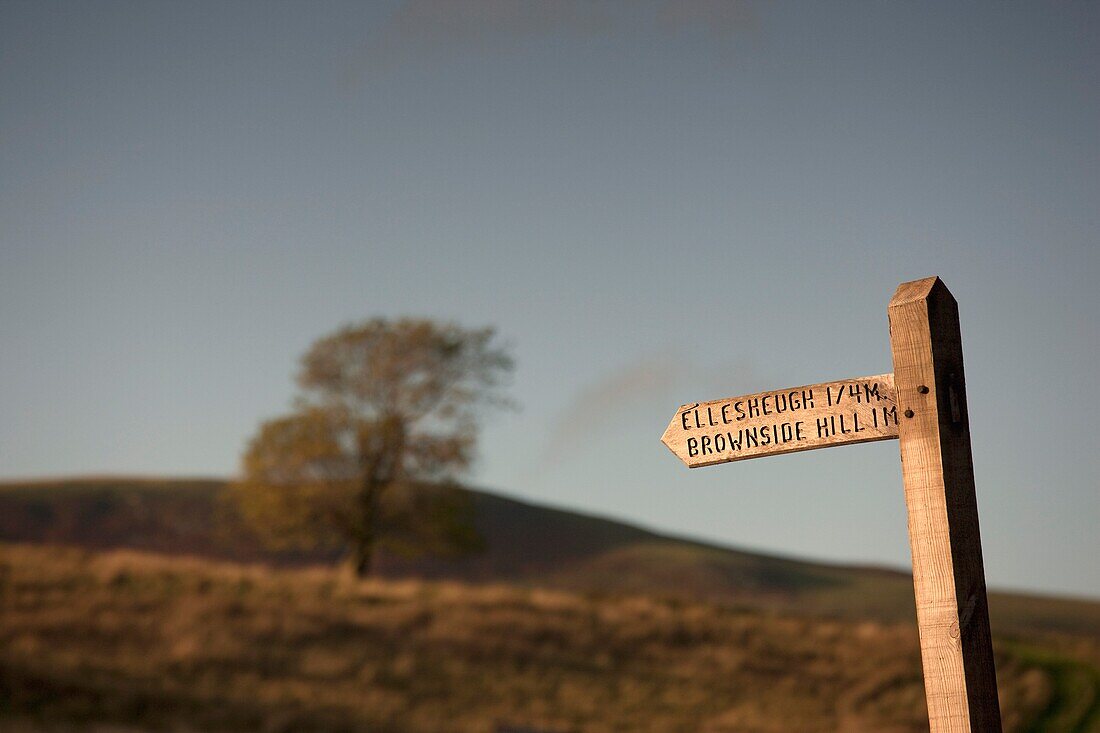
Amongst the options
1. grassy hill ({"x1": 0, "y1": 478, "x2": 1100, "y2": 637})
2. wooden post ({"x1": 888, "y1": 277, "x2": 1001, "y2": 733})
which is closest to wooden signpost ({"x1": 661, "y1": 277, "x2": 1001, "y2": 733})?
wooden post ({"x1": 888, "y1": 277, "x2": 1001, "y2": 733})

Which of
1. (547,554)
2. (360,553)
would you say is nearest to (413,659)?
(360,553)

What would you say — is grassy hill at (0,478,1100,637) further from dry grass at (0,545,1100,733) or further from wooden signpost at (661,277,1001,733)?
wooden signpost at (661,277,1001,733)

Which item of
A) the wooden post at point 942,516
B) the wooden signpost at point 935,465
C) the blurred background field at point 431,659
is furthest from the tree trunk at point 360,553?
the wooden post at point 942,516

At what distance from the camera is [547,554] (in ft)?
225

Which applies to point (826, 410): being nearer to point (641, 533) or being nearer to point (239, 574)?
point (239, 574)

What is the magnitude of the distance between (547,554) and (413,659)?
48055 mm

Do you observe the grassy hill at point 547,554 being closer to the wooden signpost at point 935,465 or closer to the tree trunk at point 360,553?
the tree trunk at point 360,553

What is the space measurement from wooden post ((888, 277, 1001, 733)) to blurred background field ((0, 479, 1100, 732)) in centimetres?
1173

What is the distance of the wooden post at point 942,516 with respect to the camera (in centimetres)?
415

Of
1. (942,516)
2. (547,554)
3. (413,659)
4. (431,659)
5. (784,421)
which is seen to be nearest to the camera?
(942,516)

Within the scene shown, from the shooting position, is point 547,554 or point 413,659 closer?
point 413,659

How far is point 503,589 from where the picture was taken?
27719 millimetres

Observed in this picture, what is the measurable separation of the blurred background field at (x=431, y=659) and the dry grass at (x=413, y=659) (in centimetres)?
5

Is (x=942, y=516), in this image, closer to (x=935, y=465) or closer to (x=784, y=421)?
(x=935, y=465)
